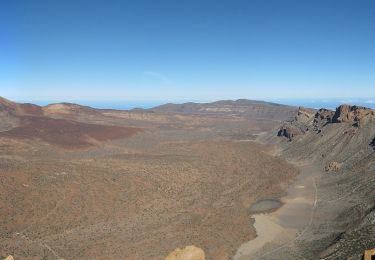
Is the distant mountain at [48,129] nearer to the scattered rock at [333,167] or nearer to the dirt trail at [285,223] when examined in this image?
the dirt trail at [285,223]

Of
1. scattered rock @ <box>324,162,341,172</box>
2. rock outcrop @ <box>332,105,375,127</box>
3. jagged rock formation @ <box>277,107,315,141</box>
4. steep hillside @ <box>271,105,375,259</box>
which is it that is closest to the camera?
steep hillside @ <box>271,105,375,259</box>

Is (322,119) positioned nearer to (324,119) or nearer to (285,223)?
(324,119)

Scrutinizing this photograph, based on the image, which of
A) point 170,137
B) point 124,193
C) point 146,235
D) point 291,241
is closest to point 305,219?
point 291,241

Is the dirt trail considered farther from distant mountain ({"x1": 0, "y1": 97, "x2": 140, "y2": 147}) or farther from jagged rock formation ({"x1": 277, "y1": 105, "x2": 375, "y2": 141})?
distant mountain ({"x1": 0, "y1": 97, "x2": 140, "y2": 147})

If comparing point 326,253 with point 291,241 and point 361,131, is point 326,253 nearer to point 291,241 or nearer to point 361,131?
point 291,241

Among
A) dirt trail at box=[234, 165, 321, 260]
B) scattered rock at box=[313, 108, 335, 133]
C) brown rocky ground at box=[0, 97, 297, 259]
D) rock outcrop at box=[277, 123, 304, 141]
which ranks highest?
scattered rock at box=[313, 108, 335, 133]

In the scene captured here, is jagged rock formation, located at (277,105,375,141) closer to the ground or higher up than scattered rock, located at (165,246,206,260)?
higher up

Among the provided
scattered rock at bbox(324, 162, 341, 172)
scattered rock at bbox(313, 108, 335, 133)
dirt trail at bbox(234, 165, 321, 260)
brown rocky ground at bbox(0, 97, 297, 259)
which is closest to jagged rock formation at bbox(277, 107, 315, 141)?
scattered rock at bbox(313, 108, 335, 133)
